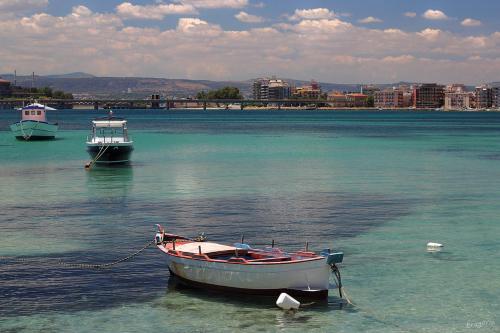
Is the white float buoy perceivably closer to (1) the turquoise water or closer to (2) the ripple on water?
(1) the turquoise water

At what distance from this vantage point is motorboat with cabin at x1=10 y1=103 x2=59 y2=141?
110625 mm

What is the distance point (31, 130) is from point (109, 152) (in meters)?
47.4

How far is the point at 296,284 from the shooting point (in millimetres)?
22781

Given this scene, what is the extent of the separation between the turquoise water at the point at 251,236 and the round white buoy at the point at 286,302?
24 cm

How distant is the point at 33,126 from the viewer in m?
111

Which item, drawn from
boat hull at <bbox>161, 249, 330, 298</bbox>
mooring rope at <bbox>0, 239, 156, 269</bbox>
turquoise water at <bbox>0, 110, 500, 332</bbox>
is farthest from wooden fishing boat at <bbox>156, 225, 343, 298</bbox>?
mooring rope at <bbox>0, 239, 156, 269</bbox>

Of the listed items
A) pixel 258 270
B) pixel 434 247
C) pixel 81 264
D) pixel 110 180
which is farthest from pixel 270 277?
pixel 110 180

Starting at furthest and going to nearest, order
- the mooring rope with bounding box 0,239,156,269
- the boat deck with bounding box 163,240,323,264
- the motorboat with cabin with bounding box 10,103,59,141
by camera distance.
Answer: the motorboat with cabin with bounding box 10,103,59,141 → the mooring rope with bounding box 0,239,156,269 → the boat deck with bounding box 163,240,323,264

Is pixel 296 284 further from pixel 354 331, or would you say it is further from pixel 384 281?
pixel 384 281

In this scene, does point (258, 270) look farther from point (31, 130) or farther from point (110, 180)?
point (31, 130)

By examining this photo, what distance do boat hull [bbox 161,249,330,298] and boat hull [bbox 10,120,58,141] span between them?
91927 millimetres

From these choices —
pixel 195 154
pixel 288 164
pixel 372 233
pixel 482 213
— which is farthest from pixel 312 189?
pixel 195 154

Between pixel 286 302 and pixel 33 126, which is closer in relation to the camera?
pixel 286 302

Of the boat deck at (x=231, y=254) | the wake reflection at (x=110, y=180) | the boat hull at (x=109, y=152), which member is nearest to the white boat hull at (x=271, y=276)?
the boat deck at (x=231, y=254)
